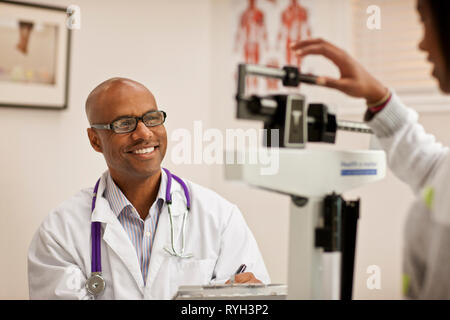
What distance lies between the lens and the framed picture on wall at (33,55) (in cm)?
204

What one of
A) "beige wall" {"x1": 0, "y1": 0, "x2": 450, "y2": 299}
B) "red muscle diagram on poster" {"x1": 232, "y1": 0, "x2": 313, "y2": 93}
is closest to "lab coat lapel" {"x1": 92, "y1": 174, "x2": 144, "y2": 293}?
"beige wall" {"x1": 0, "y1": 0, "x2": 450, "y2": 299}

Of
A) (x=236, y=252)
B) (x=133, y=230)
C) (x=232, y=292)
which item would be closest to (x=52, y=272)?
(x=133, y=230)

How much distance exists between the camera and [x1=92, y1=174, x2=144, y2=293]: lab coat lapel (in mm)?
1314

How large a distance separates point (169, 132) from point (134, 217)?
31.5 inches

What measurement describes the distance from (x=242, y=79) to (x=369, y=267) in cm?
145

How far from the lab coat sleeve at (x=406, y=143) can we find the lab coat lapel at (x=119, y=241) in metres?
0.77

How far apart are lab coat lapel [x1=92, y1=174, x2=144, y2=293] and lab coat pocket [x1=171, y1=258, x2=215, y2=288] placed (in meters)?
0.10

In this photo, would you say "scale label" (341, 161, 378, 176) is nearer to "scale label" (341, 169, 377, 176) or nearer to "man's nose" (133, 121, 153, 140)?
"scale label" (341, 169, 377, 176)

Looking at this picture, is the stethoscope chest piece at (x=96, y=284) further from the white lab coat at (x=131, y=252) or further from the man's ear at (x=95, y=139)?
the man's ear at (x=95, y=139)

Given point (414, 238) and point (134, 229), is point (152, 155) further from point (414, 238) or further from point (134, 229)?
point (414, 238)

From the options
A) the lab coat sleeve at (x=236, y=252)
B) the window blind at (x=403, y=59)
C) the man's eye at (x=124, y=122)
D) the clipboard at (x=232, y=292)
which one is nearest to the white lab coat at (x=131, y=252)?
the lab coat sleeve at (x=236, y=252)

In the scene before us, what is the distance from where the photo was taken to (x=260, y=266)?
56.8 inches

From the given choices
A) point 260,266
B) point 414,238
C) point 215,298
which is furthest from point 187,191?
point 414,238

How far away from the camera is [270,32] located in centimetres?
240
